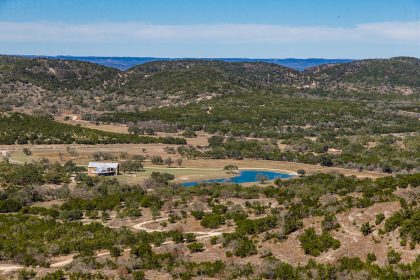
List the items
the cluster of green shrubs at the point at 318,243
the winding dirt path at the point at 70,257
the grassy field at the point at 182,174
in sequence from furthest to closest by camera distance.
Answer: the grassy field at the point at 182,174 < the cluster of green shrubs at the point at 318,243 < the winding dirt path at the point at 70,257

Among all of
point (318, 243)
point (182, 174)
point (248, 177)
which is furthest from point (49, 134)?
point (318, 243)

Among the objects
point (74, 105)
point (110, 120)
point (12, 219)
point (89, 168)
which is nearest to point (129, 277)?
point (12, 219)

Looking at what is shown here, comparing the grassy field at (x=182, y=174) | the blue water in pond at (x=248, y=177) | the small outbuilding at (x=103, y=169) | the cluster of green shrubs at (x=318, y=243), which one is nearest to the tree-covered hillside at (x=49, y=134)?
the grassy field at (x=182, y=174)

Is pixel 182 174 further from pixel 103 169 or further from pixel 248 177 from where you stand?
pixel 103 169

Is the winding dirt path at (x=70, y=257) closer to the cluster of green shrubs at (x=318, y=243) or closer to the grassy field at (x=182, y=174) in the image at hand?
the cluster of green shrubs at (x=318, y=243)

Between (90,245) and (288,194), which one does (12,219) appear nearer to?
(90,245)

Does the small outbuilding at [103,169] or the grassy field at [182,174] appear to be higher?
the small outbuilding at [103,169]

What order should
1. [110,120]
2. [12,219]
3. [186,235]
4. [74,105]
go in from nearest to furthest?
[186,235]
[12,219]
[110,120]
[74,105]

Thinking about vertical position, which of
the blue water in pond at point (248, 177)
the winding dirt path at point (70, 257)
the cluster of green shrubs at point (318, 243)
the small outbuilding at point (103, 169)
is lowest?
the blue water in pond at point (248, 177)

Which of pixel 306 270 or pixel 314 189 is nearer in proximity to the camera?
pixel 306 270
